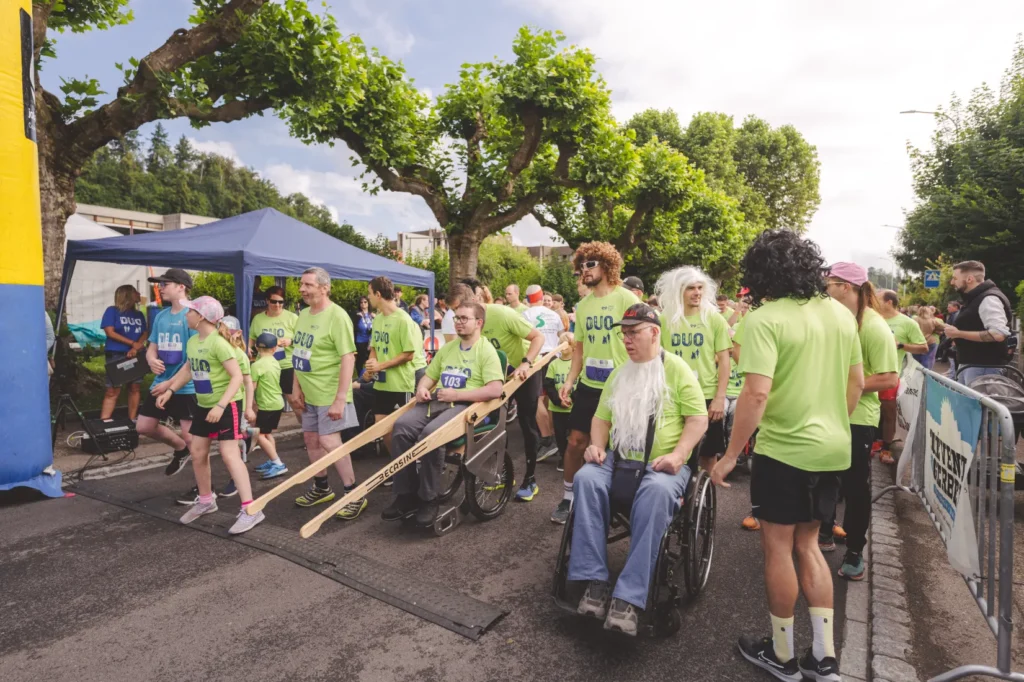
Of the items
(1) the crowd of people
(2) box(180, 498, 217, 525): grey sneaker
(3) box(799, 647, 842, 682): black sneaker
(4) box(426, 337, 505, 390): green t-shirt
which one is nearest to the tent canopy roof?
(1) the crowd of people

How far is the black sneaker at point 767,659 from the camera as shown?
8.82 feet

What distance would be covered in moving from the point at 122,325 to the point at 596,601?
7826mm

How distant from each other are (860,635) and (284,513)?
409 centimetres

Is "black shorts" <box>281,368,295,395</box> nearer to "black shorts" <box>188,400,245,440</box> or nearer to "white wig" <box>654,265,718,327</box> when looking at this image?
"black shorts" <box>188,400,245,440</box>

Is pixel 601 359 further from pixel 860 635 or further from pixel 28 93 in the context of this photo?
pixel 28 93

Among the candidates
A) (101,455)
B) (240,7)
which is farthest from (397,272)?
(101,455)

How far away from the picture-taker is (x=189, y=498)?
17.0 ft

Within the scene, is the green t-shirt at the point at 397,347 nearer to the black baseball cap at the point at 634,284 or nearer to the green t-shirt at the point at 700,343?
the green t-shirt at the point at 700,343

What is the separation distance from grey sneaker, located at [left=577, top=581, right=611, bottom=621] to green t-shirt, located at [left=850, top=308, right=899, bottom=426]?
6.24ft

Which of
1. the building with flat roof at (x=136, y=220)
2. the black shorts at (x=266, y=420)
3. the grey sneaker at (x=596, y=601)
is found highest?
the building with flat roof at (x=136, y=220)

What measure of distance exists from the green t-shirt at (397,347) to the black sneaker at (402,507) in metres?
1.24

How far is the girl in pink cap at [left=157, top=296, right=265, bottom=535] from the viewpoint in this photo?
14.8 feet

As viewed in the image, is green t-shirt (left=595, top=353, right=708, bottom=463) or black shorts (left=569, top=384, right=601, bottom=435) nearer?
green t-shirt (left=595, top=353, right=708, bottom=463)

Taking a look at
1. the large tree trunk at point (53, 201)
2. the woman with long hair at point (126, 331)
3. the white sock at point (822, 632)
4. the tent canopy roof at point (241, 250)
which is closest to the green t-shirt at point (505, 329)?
the white sock at point (822, 632)
